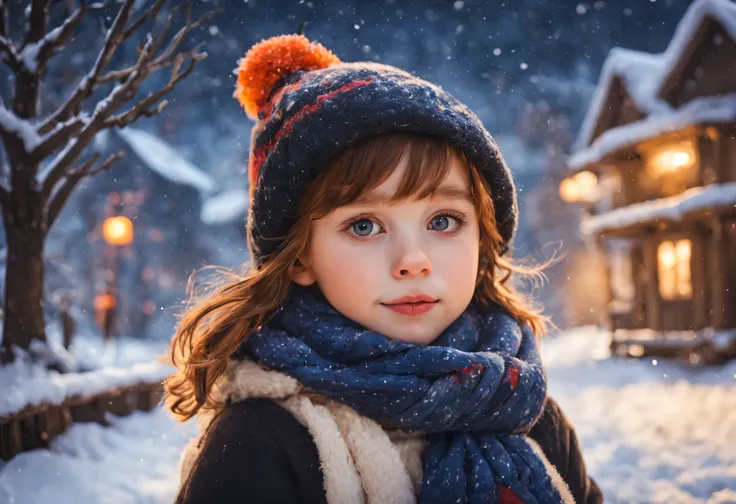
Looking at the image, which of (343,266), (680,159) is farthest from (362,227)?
(680,159)

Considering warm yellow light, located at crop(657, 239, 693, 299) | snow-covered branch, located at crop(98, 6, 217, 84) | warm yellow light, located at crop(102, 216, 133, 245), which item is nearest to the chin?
snow-covered branch, located at crop(98, 6, 217, 84)

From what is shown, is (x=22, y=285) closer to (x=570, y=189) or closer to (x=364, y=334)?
(x=364, y=334)

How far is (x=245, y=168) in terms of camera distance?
281cm

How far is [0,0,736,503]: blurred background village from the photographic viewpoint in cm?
357

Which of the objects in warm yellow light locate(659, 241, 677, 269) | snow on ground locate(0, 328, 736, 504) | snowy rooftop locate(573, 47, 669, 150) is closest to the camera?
snow on ground locate(0, 328, 736, 504)

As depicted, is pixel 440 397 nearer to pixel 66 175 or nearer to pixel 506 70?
pixel 506 70

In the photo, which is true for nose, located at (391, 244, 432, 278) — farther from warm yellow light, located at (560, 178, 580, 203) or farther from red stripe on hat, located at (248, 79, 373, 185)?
warm yellow light, located at (560, 178, 580, 203)

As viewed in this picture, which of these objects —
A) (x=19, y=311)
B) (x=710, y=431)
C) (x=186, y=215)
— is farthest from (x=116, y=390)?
(x=186, y=215)

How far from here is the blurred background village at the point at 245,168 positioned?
11.7 feet

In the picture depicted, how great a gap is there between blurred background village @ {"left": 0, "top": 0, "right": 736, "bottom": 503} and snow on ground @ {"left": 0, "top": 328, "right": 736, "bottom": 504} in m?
0.06

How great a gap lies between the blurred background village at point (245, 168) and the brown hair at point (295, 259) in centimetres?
35

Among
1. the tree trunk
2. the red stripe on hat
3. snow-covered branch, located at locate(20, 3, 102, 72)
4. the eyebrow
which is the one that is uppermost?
snow-covered branch, located at locate(20, 3, 102, 72)

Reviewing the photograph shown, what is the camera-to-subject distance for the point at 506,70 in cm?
422

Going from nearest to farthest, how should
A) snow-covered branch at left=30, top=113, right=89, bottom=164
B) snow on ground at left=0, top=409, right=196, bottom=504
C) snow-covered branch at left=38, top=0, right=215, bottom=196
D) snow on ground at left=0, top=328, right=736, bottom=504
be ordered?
snow on ground at left=0, top=409, right=196, bottom=504
snow on ground at left=0, top=328, right=736, bottom=504
snow-covered branch at left=38, top=0, right=215, bottom=196
snow-covered branch at left=30, top=113, right=89, bottom=164
